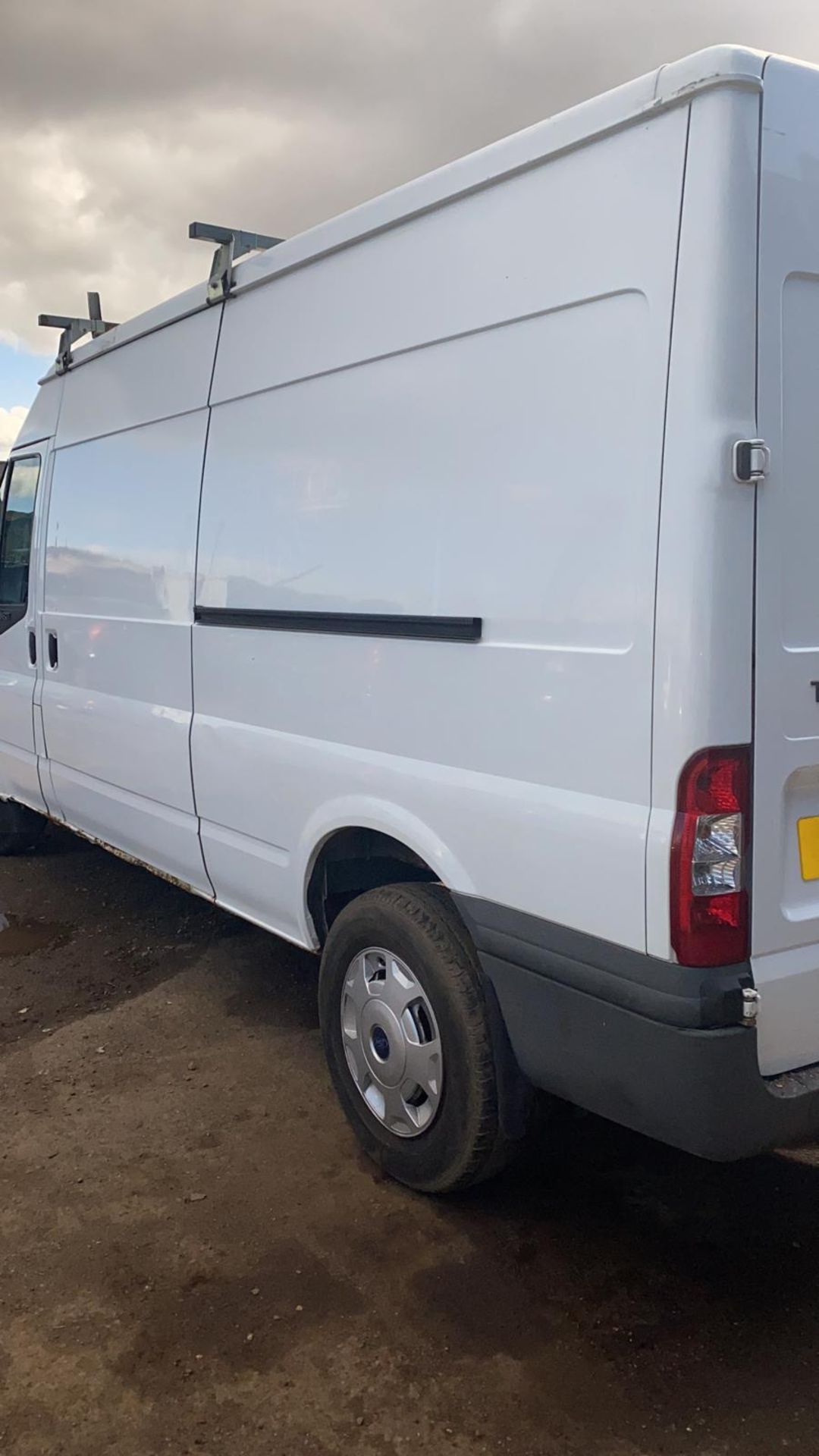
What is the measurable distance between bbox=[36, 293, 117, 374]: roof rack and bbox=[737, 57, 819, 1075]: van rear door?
3.44 metres

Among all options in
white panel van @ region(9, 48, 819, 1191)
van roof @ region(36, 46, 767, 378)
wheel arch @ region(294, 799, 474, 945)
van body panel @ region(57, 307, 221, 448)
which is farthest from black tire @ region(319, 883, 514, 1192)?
van body panel @ region(57, 307, 221, 448)

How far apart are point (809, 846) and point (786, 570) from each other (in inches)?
22.9

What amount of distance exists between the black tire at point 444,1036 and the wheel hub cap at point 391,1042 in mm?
32

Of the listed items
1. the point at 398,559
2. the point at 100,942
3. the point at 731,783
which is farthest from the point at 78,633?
the point at 731,783

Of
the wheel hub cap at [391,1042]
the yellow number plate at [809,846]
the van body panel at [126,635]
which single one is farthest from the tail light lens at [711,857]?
the van body panel at [126,635]

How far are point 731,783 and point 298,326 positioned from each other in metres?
1.99

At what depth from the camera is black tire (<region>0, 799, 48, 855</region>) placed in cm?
639

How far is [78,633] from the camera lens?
4.79 metres

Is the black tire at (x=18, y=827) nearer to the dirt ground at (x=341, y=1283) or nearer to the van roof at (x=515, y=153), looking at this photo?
the dirt ground at (x=341, y=1283)

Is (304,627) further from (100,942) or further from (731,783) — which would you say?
(100,942)

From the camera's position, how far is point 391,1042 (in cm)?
297

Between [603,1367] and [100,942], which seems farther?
[100,942]

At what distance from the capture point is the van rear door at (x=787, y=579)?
2.17 m

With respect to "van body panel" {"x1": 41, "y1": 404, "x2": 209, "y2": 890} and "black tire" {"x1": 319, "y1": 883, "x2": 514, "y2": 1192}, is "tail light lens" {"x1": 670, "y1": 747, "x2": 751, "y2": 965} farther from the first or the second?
"van body panel" {"x1": 41, "y1": 404, "x2": 209, "y2": 890}
